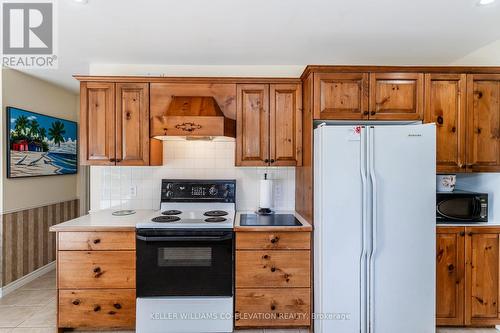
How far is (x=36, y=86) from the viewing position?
11.2 feet

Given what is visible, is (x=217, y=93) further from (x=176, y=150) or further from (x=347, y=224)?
(x=347, y=224)

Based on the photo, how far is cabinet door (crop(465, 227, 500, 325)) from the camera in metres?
2.30

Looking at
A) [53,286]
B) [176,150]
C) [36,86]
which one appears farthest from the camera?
[36,86]

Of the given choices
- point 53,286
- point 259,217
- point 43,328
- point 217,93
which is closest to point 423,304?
point 259,217

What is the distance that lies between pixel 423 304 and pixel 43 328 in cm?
322

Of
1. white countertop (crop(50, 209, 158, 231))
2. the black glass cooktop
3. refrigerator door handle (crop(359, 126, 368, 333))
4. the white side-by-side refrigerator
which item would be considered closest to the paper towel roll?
the black glass cooktop

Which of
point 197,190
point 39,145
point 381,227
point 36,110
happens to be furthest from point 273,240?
point 36,110

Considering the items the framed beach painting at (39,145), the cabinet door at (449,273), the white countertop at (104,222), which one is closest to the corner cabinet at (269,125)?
the white countertop at (104,222)

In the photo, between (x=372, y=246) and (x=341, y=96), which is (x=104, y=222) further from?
(x=341, y=96)

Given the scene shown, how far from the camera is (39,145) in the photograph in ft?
11.1

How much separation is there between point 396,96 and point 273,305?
6.87 feet

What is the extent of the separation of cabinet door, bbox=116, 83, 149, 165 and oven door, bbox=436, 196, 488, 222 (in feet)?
9.17

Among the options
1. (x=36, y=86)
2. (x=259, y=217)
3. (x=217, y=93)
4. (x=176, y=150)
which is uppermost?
(x=36, y=86)

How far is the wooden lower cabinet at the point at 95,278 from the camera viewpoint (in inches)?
88.8
